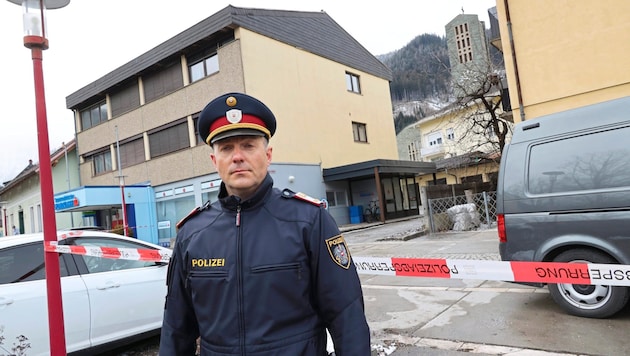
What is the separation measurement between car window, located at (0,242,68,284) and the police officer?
2841 mm

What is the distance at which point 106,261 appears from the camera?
4312 mm

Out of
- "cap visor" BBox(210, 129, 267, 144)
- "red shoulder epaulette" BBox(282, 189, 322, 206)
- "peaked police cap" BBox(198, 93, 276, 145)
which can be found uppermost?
"peaked police cap" BBox(198, 93, 276, 145)

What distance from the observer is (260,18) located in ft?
66.0

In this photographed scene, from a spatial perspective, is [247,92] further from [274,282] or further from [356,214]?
[274,282]

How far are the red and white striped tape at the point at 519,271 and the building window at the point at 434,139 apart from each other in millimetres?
45373

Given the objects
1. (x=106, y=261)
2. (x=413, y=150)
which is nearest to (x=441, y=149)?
(x=413, y=150)

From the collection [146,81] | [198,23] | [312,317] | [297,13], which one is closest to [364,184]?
[297,13]

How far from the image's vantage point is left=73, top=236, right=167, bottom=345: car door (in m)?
3.96

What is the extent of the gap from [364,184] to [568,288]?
64.9ft

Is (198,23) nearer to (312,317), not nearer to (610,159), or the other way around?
(610,159)

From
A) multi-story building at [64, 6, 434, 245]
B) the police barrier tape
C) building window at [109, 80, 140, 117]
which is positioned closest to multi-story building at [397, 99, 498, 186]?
multi-story building at [64, 6, 434, 245]

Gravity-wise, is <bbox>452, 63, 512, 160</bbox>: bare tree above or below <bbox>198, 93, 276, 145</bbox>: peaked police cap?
above

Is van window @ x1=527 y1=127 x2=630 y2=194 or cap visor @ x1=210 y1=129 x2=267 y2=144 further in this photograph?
van window @ x1=527 y1=127 x2=630 y2=194

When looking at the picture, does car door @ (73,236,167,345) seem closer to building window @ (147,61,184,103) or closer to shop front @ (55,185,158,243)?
shop front @ (55,185,158,243)
